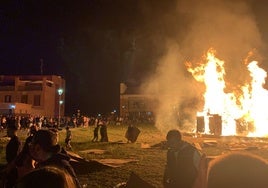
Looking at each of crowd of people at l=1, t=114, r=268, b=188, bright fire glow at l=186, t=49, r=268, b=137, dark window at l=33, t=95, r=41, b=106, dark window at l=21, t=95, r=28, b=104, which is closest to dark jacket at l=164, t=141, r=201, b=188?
crowd of people at l=1, t=114, r=268, b=188

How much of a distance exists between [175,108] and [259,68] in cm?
2527

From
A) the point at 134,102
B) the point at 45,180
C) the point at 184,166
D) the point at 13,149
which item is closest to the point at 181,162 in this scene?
the point at 184,166

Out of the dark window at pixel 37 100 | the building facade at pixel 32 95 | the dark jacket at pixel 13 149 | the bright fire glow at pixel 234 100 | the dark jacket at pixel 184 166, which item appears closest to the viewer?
the dark jacket at pixel 184 166

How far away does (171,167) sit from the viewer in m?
5.64

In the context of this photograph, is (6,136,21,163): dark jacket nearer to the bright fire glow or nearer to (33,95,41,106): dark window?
the bright fire glow

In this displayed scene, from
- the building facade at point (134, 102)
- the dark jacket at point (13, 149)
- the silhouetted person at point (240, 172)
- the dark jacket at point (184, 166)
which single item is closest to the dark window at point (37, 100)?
the building facade at point (134, 102)

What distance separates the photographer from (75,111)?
9062 centimetres

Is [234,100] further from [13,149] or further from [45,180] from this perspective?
[45,180]

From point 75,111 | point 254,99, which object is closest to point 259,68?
point 254,99

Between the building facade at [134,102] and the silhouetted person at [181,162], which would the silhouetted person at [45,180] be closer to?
the silhouetted person at [181,162]

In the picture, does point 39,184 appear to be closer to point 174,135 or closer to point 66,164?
point 66,164

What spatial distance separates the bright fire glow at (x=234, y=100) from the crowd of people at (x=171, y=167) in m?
27.7

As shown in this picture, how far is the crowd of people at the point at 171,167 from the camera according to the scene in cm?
167

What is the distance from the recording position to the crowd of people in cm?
167
